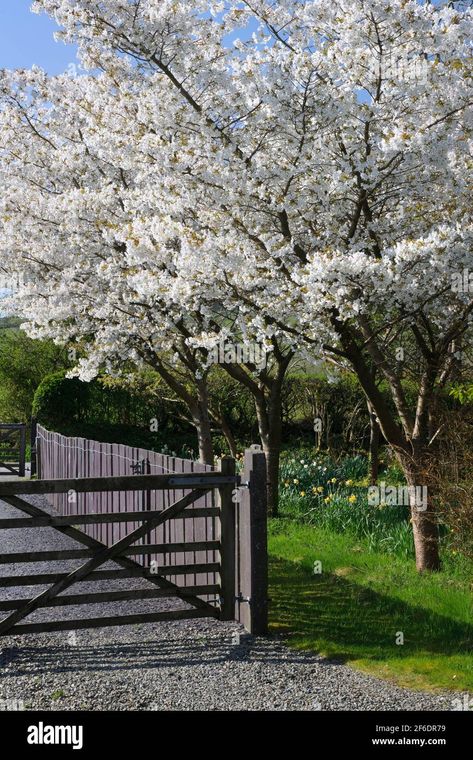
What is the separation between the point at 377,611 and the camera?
7.24m

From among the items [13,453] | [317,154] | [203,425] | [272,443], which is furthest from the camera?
[13,453]

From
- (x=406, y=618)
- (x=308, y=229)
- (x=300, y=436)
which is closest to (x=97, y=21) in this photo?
(x=308, y=229)

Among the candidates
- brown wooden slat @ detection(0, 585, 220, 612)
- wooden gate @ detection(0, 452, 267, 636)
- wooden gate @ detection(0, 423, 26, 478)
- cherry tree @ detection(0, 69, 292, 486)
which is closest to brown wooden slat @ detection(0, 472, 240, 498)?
wooden gate @ detection(0, 452, 267, 636)

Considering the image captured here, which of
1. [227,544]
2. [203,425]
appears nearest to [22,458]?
[203,425]

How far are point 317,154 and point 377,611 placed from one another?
4.40 m

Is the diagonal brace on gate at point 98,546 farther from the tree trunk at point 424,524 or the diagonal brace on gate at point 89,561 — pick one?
the tree trunk at point 424,524

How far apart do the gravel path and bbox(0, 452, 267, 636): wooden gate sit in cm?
18

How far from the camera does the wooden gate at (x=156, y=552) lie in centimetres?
646

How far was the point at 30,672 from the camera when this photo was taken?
582cm

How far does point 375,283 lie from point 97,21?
11.9ft

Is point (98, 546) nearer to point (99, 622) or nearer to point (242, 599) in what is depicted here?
point (99, 622)

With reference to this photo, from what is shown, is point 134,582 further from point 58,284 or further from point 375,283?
point 58,284

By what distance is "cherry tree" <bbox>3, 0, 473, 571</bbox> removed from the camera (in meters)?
7.72

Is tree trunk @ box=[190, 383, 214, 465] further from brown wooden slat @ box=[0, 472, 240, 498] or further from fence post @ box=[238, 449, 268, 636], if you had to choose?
fence post @ box=[238, 449, 268, 636]
